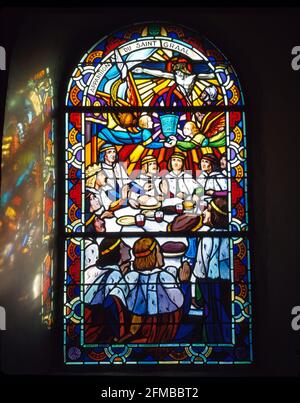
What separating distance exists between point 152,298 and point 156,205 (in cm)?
64

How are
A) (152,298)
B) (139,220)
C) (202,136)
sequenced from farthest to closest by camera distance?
(202,136)
(139,220)
(152,298)

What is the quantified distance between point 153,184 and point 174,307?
84 centimetres

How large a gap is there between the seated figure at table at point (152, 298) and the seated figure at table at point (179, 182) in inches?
17.6

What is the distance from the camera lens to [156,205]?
7.54 metres

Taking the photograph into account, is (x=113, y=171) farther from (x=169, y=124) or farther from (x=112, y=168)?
(x=169, y=124)

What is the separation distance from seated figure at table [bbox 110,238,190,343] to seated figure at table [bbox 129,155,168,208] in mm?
367

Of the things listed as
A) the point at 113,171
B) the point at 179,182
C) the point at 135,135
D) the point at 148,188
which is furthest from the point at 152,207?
the point at 135,135

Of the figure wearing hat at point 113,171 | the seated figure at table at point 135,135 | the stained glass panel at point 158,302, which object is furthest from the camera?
the seated figure at table at point 135,135

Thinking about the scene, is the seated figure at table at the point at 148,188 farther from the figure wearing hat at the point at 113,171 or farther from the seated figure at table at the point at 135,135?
the seated figure at table at the point at 135,135

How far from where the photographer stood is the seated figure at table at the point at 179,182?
24.7 feet

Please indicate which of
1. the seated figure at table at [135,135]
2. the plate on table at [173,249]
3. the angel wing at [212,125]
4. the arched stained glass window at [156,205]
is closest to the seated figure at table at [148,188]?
the arched stained glass window at [156,205]

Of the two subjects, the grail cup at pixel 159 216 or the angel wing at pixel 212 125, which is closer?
the grail cup at pixel 159 216

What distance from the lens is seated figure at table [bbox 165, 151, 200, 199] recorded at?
7516 mm

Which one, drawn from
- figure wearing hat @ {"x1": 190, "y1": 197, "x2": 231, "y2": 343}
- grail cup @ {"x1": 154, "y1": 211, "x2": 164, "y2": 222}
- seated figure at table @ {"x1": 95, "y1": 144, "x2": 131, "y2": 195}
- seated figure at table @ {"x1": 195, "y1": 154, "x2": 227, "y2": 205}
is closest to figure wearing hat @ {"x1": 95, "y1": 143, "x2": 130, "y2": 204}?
seated figure at table @ {"x1": 95, "y1": 144, "x2": 131, "y2": 195}
